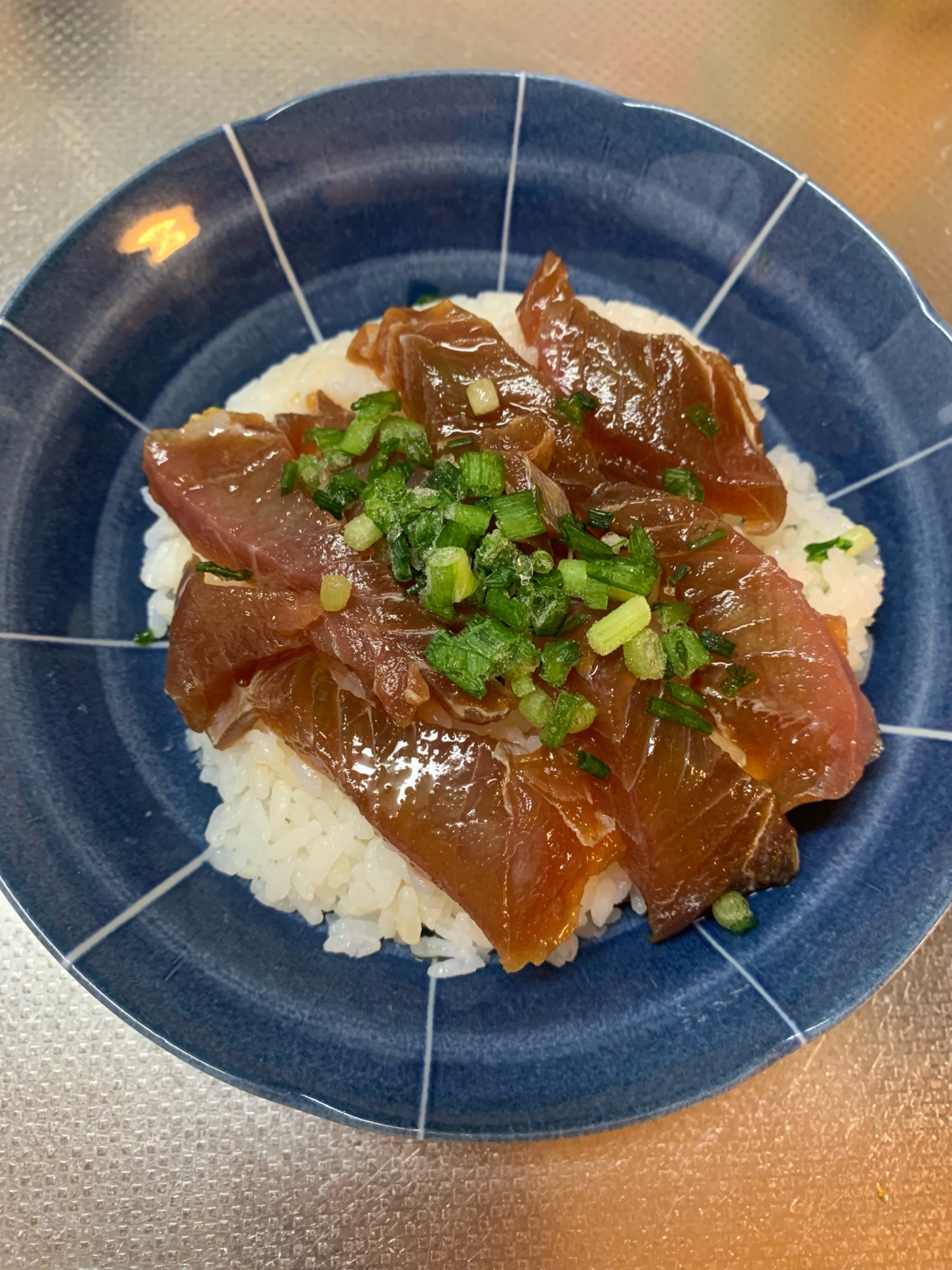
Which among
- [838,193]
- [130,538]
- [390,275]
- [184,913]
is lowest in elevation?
[184,913]

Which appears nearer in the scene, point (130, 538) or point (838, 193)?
point (130, 538)

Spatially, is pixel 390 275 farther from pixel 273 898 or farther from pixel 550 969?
pixel 550 969

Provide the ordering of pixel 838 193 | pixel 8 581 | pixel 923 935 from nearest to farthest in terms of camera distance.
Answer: pixel 923 935 < pixel 8 581 < pixel 838 193

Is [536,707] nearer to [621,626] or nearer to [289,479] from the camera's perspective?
[621,626]

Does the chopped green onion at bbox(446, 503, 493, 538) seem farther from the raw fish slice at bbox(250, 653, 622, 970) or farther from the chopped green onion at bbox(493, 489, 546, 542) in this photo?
the raw fish slice at bbox(250, 653, 622, 970)

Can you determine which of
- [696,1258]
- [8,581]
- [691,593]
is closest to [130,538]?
[8,581]

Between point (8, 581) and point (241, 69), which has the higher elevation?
point (241, 69)

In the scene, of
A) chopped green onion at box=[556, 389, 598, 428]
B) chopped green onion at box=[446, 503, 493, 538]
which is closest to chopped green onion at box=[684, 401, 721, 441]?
chopped green onion at box=[556, 389, 598, 428]
